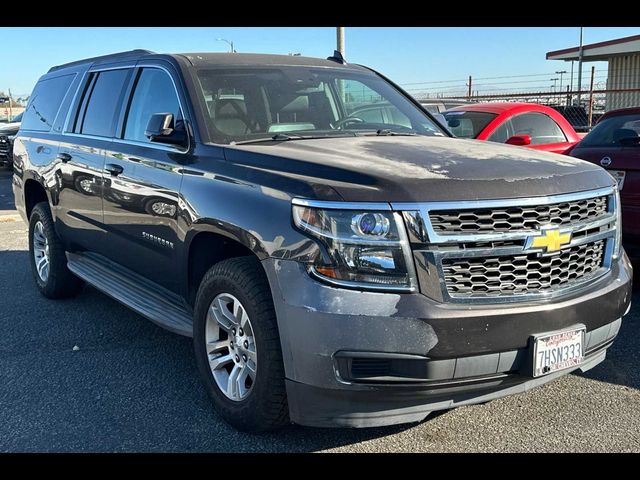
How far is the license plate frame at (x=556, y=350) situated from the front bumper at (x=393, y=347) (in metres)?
0.03

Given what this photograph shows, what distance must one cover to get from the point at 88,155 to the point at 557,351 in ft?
12.0

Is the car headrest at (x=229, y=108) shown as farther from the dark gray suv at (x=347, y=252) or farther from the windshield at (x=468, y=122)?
the windshield at (x=468, y=122)

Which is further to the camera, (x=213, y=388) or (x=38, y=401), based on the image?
(x=38, y=401)

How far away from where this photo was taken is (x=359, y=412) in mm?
2863

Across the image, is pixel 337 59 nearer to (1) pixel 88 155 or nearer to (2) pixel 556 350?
(1) pixel 88 155

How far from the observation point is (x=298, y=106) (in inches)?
170

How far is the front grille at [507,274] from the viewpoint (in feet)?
9.25

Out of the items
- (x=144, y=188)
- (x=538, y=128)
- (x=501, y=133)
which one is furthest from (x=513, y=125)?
(x=144, y=188)

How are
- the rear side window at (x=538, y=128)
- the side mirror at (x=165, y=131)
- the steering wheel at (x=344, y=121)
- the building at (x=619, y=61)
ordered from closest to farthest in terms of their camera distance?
1. the side mirror at (x=165, y=131)
2. the steering wheel at (x=344, y=121)
3. the rear side window at (x=538, y=128)
4. the building at (x=619, y=61)

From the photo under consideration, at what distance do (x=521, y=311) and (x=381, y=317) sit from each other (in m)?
0.62

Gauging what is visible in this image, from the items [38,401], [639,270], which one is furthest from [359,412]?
[639,270]

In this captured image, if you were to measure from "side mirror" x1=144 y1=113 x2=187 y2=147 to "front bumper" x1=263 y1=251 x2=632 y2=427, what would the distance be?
128cm

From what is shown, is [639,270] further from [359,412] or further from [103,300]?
[103,300]

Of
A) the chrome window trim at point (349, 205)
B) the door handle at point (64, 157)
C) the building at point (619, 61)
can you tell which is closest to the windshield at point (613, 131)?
the chrome window trim at point (349, 205)
